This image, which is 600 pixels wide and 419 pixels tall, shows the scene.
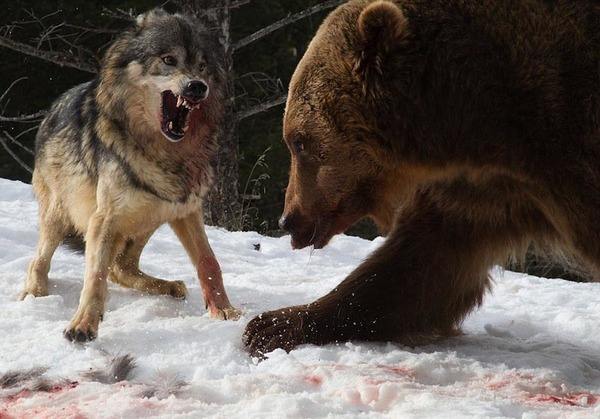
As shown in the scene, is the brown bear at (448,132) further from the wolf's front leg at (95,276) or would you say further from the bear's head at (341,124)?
the wolf's front leg at (95,276)

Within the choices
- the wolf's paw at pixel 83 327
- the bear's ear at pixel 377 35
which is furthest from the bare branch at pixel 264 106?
the bear's ear at pixel 377 35

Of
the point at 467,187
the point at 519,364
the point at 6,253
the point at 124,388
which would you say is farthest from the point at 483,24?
the point at 6,253

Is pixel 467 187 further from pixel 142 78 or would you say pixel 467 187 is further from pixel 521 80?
pixel 142 78

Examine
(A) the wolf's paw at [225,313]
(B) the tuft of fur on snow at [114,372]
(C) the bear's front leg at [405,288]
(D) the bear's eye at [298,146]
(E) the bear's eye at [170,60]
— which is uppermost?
(E) the bear's eye at [170,60]

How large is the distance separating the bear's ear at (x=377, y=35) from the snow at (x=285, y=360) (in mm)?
1115

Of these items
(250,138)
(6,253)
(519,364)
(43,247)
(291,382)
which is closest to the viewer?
(291,382)

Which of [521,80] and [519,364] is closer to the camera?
[521,80]

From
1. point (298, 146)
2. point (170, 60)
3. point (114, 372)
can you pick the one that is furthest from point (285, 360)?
point (170, 60)

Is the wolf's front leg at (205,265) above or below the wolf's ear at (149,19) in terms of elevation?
below

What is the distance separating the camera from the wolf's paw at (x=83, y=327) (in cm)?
427

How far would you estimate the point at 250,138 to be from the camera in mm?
11727

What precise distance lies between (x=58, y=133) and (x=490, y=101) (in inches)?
111

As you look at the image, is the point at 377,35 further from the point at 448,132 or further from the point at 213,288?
the point at 213,288

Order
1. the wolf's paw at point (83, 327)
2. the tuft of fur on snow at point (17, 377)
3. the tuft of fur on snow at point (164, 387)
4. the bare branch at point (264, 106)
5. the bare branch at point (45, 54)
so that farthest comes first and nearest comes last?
the bare branch at point (264, 106)
the bare branch at point (45, 54)
the wolf's paw at point (83, 327)
the tuft of fur on snow at point (17, 377)
the tuft of fur on snow at point (164, 387)
